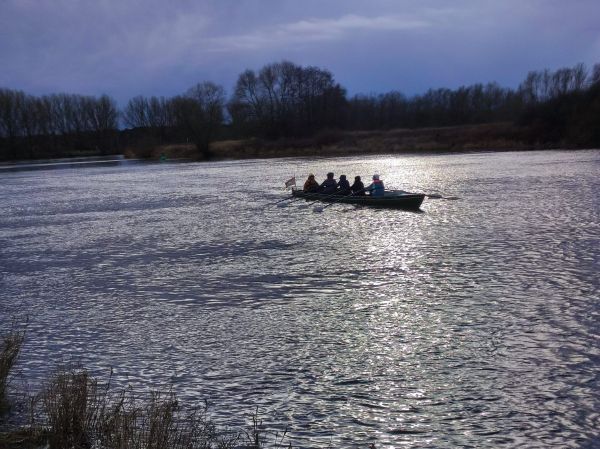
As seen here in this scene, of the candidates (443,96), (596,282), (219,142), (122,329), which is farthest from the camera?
(443,96)

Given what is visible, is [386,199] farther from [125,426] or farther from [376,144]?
[376,144]

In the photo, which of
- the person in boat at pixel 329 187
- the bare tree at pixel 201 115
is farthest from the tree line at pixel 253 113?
the person in boat at pixel 329 187

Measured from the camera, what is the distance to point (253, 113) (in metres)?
73.7

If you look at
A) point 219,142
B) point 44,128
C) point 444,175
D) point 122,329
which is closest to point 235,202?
point 444,175

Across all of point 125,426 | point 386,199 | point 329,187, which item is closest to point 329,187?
point 329,187

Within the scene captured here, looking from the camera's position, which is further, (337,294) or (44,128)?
(44,128)

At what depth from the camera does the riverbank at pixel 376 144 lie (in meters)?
47.6

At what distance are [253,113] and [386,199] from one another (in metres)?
58.6

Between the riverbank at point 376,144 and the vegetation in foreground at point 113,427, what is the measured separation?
43.1m

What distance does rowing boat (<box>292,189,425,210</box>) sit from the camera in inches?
659

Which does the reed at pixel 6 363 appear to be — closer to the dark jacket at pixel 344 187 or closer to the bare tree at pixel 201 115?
the dark jacket at pixel 344 187

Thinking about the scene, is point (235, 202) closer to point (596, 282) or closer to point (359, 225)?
point (359, 225)

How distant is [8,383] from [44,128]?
8611 centimetres

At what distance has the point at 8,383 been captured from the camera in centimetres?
598
